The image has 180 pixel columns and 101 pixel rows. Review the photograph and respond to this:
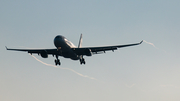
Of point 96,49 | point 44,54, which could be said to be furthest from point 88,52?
point 44,54

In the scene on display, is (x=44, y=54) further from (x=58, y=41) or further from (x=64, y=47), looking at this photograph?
(x=58, y=41)

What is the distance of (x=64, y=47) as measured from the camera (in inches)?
2581

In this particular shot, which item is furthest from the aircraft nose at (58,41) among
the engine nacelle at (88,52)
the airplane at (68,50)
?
the engine nacelle at (88,52)

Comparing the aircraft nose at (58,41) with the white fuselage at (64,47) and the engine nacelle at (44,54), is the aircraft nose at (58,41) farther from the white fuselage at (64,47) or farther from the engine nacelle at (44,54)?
the engine nacelle at (44,54)

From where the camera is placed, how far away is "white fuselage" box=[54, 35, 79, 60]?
2549 inches

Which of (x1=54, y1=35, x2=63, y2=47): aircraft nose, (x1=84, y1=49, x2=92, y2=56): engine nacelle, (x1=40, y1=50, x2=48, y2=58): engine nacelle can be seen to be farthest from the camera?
(x1=40, y1=50, x2=48, y2=58): engine nacelle

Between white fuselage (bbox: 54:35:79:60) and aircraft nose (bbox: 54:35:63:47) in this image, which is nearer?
aircraft nose (bbox: 54:35:63:47)

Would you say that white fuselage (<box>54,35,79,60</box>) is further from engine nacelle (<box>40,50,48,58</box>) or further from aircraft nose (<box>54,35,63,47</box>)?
engine nacelle (<box>40,50,48,58</box>)

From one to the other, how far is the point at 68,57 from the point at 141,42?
19984 millimetres

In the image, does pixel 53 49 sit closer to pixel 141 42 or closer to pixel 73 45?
pixel 73 45

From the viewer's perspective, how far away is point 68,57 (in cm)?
6919

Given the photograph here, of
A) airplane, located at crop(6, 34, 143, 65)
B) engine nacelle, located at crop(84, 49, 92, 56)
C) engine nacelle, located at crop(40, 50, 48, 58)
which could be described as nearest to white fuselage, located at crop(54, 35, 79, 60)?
airplane, located at crop(6, 34, 143, 65)

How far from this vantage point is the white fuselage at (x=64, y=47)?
6475 centimetres

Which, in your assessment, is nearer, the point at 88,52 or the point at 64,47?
the point at 64,47
